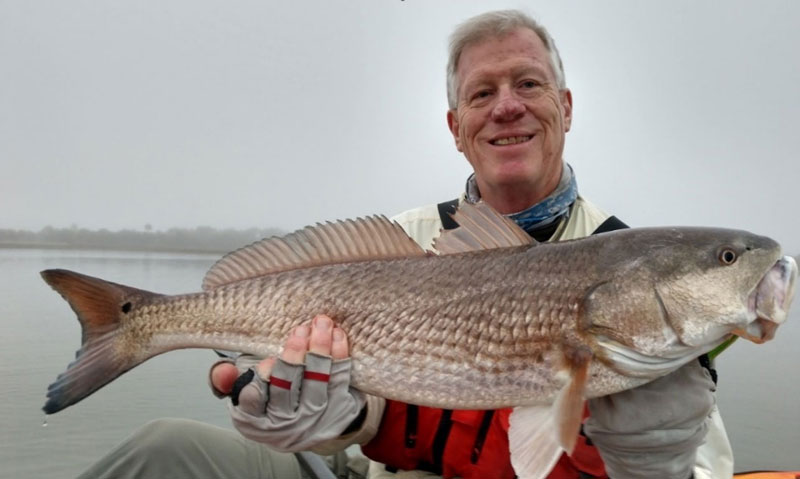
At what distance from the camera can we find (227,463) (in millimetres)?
3363

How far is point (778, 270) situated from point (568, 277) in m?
0.77

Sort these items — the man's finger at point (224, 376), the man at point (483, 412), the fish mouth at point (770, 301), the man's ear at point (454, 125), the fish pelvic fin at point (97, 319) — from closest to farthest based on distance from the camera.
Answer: the fish mouth at point (770, 301) → the man at point (483, 412) → the fish pelvic fin at point (97, 319) → the man's finger at point (224, 376) → the man's ear at point (454, 125)

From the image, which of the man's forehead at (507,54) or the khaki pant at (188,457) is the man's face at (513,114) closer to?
the man's forehead at (507,54)

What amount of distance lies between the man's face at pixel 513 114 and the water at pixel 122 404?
A: 463cm

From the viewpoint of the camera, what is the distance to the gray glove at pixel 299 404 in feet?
8.04

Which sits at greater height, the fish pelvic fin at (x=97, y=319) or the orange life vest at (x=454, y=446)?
the fish pelvic fin at (x=97, y=319)

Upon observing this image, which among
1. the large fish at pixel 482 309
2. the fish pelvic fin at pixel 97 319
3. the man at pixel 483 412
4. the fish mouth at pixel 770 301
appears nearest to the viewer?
the fish mouth at pixel 770 301

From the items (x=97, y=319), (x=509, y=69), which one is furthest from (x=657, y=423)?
(x=97, y=319)

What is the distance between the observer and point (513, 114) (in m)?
3.59

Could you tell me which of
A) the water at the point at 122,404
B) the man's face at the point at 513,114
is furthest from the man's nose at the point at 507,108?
the water at the point at 122,404

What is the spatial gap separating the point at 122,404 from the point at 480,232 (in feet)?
21.1

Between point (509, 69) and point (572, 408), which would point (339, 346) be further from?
point (509, 69)

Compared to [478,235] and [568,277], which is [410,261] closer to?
[478,235]

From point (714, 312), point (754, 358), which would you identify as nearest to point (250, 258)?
point (714, 312)
